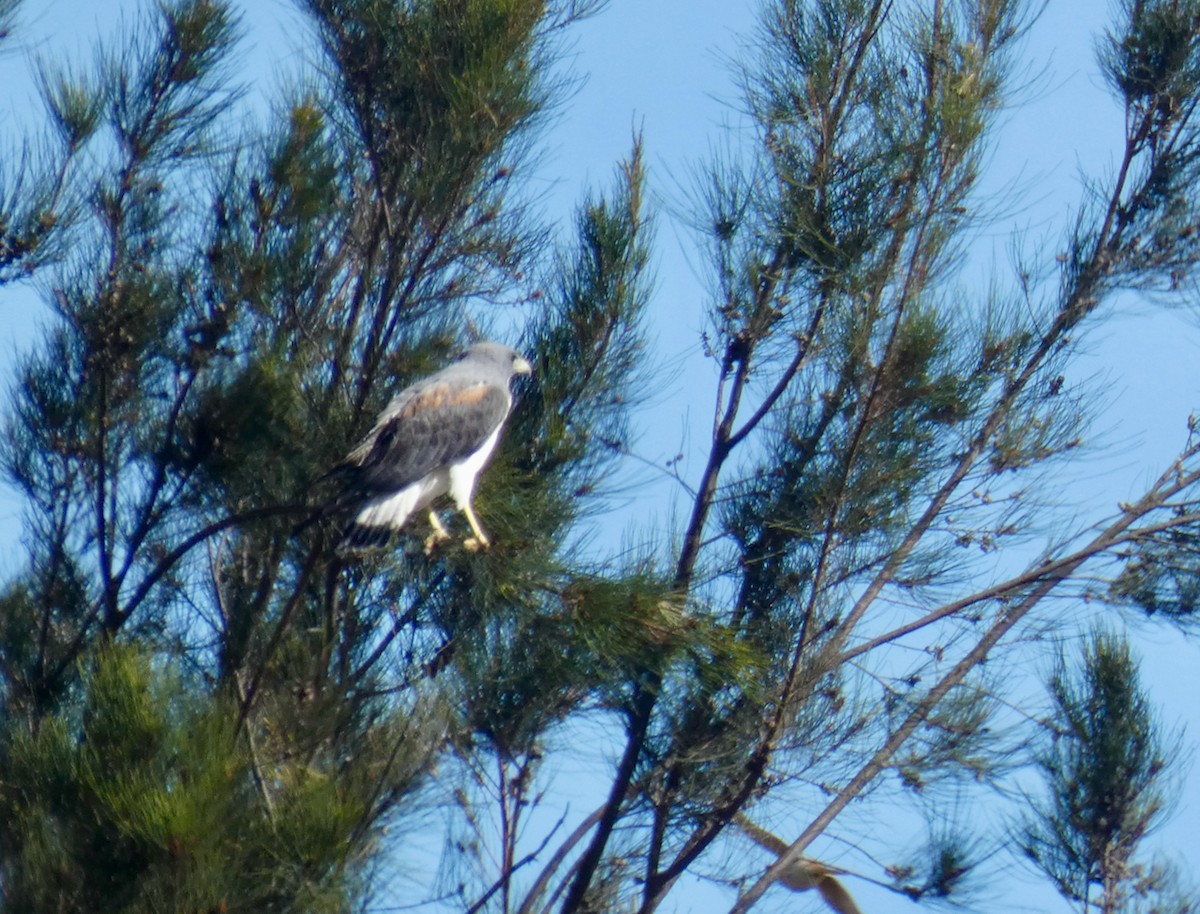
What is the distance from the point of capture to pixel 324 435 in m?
3.90

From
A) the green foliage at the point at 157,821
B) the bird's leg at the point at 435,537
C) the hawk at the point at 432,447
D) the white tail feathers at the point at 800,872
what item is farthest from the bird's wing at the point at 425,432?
the white tail feathers at the point at 800,872

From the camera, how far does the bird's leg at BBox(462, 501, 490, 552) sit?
3654 millimetres

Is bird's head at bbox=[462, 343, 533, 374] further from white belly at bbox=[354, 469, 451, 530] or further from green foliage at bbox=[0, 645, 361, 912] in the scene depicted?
green foliage at bbox=[0, 645, 361, 912]

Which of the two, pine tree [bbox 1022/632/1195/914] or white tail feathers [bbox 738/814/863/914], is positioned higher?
pine tree [bbox 1022/632/1195/914]

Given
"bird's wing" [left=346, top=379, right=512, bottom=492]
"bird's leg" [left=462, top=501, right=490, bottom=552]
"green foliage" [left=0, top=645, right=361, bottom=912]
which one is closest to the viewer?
"green foliage" [left=0, top=645, right=361, bottom=912]

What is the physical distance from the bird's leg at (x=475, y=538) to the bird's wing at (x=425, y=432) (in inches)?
7.4

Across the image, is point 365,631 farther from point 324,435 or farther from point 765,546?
point 765,546

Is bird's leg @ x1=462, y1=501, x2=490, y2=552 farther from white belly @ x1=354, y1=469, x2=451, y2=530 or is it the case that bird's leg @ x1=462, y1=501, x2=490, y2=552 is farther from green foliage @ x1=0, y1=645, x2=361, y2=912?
green foliage @ x1=0, y1=645, x2=361, y2=912

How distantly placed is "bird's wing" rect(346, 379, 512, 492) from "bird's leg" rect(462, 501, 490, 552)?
19cm

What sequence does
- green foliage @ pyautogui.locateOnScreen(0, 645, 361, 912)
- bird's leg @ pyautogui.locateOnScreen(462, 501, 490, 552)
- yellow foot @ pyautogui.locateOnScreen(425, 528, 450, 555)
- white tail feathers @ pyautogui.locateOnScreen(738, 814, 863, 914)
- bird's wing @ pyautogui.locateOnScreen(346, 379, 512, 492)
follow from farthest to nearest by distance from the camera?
white tail feathers @ pyautogui.locateOnScreen(738, 814, 863, 914)
yellow foot @ pyautogui.locateOnScreen(425, 528, 450, 555)
bird's wing @ pyautogui.locateOnScreen(346, 379, 512, 492)
bird's leg @ pyautogui.locateOnScreen(462, 501, 490, 552)
green foliage @ pyautogui.locateOnScreen(0, 645, 361, 912)

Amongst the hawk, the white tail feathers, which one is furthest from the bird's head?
the white tail feathers

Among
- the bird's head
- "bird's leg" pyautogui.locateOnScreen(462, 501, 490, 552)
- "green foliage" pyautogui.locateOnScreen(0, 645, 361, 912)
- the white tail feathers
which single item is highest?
the bird's head

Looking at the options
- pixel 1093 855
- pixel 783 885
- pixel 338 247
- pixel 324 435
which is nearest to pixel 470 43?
pixel 338 247

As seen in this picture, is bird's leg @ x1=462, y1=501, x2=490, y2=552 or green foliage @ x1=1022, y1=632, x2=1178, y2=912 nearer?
bird's leg @ x1=462, y1=501, x2=490, y2=552
